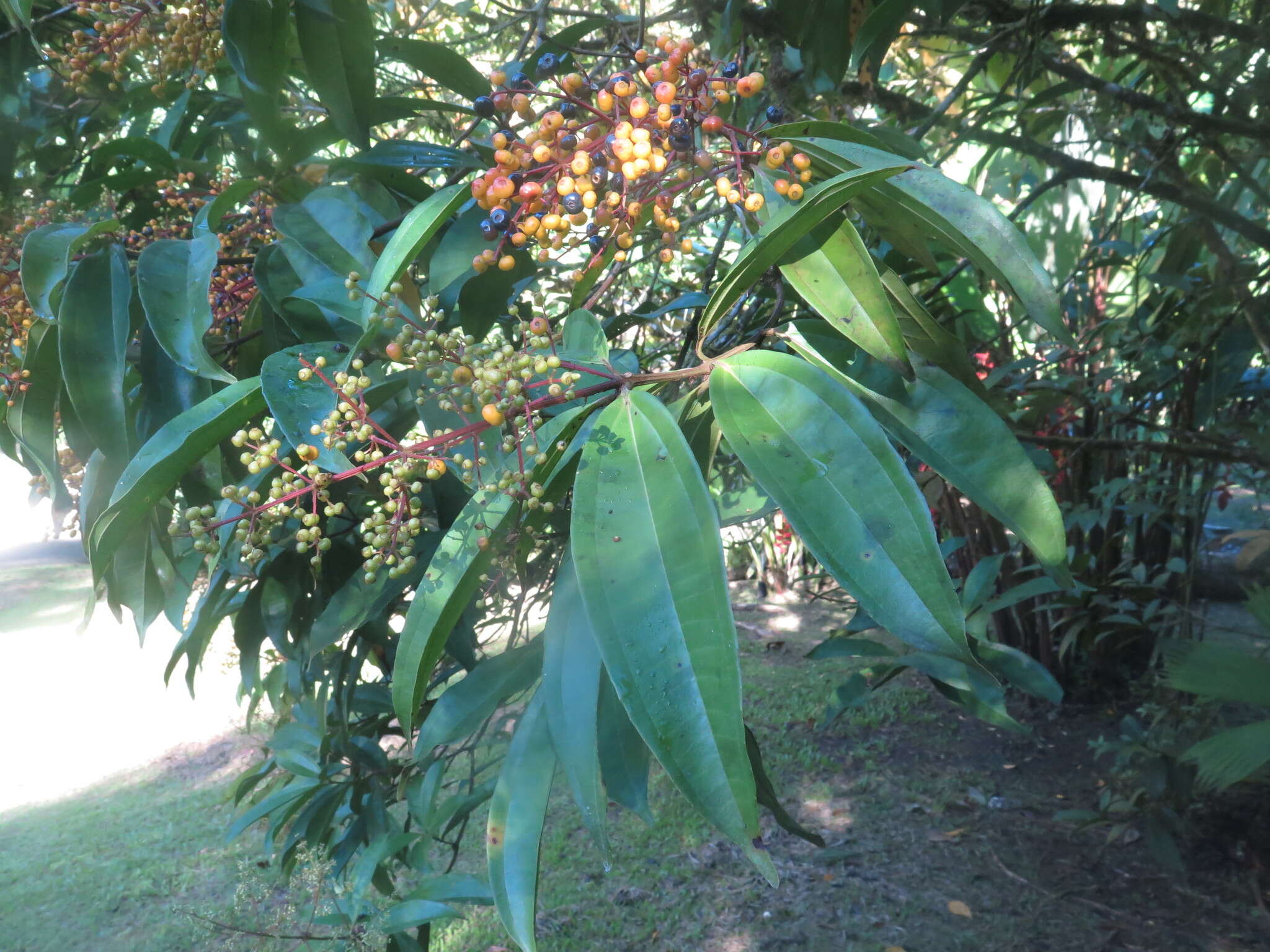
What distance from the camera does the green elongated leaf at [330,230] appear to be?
3.03ft

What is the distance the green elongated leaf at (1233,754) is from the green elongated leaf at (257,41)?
7.41 feet

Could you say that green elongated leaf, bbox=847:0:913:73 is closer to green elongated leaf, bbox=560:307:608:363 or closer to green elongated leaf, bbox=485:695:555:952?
green elongated leaf, bbox=560:307:608:363

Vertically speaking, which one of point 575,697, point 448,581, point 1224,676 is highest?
point 448,581

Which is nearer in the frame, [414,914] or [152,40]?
[152,40]

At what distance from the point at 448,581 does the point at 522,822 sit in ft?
0.98

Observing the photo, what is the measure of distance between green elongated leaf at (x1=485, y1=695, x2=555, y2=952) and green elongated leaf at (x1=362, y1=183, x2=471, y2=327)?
456 millimetres

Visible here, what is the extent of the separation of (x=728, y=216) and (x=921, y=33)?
0.63m

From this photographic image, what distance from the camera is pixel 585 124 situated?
0.76m

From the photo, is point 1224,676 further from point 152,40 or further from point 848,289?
point 152,40

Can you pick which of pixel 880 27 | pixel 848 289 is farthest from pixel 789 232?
pixel 880 27

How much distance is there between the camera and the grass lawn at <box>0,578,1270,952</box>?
2357 millimetres

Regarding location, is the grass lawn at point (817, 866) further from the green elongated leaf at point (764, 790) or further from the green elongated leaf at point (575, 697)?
the green elongated leaf at point (575, 697)

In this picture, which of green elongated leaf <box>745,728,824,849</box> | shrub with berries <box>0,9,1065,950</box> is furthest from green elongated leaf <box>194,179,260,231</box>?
green elongated leaf <box>745,728,824,849</box>

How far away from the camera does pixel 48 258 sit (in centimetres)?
87
